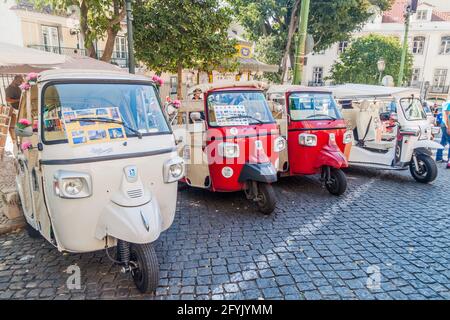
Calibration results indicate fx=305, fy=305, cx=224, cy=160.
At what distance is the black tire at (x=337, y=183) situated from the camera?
19.0 ft

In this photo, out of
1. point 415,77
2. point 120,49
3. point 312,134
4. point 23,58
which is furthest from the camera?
point 415,77

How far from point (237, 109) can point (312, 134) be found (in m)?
1.68

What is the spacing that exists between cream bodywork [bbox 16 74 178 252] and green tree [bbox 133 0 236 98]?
17.3 ft

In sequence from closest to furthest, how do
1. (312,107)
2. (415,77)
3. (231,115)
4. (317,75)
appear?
(231,115)
(312,107)
(415,77)
(317,75)

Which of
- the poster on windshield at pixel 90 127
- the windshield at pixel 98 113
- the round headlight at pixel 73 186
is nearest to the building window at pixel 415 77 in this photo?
the windshield at pixel 98 113

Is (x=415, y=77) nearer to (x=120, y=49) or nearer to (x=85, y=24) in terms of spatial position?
(x=120, y=49)

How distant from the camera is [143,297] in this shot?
2.99 m

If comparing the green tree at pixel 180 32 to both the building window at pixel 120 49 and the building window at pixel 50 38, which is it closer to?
the building window at pixel 120 49

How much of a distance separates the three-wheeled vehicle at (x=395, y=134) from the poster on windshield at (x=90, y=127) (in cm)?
587

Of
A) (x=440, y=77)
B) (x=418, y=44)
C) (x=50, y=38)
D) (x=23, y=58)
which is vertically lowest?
(x=23, y=58)

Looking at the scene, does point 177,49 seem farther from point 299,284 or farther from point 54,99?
point 299,284

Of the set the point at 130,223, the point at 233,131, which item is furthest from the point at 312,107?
the point at 130,223

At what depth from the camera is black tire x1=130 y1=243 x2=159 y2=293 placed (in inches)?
114

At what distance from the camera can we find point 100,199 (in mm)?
2945
